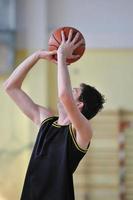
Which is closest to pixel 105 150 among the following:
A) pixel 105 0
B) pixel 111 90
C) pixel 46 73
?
pixel 111 90

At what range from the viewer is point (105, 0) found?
569cm

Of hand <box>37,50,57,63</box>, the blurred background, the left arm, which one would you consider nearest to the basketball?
hand <box>37,50,57,63</box>

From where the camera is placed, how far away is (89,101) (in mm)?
2215

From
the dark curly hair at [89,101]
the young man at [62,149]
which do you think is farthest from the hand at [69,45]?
the dark curly hair at [89,101]

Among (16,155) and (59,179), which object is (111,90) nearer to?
(16,155)

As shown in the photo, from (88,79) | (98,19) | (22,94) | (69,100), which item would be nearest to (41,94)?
(88,79)

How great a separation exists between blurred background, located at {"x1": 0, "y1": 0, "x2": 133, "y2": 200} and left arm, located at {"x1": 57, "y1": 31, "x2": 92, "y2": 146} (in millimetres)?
3366

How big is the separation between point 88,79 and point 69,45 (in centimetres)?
347

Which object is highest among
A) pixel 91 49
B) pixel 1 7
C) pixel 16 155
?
pixel 1 7

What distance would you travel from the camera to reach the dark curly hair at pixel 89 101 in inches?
86.7

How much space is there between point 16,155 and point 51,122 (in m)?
3.21

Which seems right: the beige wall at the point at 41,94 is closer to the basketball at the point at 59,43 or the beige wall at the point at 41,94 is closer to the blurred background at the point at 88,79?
the blurred background at the point at 88,79

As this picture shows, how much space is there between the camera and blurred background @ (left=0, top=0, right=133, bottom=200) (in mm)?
5441

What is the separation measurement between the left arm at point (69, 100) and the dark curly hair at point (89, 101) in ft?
0.52
